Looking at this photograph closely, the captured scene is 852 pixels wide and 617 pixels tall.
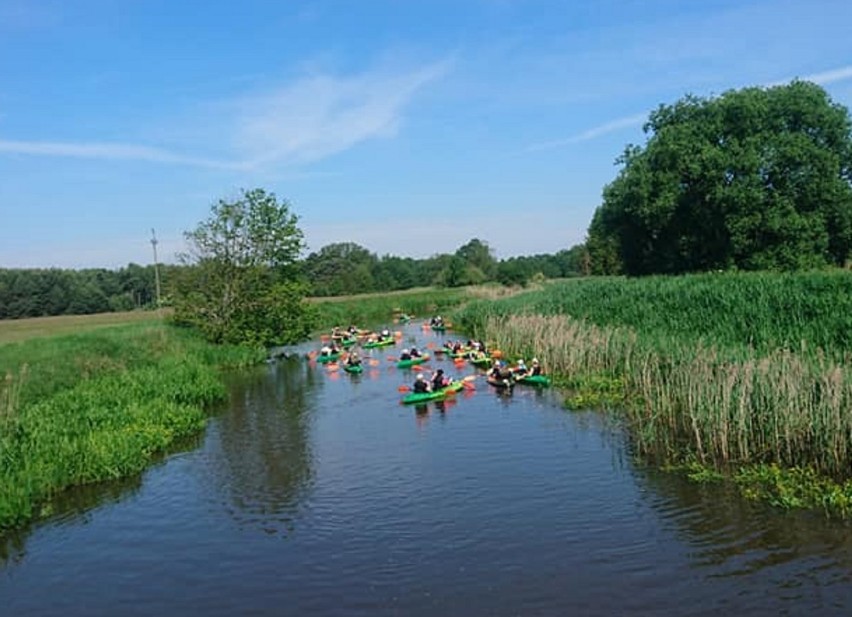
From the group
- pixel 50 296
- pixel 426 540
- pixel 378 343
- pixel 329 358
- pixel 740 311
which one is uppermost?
pixel 50 296

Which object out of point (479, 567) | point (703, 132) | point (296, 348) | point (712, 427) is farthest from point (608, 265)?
point (479, 567)

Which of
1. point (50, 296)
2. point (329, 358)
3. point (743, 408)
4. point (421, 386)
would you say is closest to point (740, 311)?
point (743, 408)

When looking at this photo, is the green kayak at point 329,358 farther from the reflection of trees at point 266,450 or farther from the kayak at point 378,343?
the reflection of trees at point 266,450

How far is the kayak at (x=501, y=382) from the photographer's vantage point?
24.6m

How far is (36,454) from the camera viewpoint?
1557 cm

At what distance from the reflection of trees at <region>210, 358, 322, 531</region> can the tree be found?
11.2 meters

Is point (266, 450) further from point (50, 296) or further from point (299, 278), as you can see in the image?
point (50, 296)

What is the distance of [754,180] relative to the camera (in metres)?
41.2

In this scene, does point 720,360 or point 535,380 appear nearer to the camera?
point 720,360

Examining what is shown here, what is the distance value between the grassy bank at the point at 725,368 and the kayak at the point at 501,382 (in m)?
1.83


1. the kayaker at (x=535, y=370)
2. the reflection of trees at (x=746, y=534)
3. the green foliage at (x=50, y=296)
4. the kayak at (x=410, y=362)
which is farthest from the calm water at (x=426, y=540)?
the green foliage at (x=50, y=296)

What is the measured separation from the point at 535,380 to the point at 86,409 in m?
13.6

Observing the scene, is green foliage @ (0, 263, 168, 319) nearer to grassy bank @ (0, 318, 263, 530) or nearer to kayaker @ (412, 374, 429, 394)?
grassy bank @ (0, 318, 263, 530)

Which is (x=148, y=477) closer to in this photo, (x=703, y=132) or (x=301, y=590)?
(x=301, y=590)
